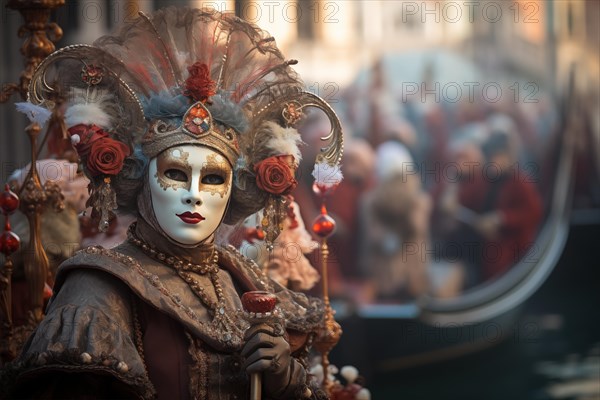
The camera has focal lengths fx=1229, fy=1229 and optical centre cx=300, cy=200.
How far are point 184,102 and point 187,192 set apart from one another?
30 centimetres

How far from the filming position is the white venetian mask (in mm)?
3697

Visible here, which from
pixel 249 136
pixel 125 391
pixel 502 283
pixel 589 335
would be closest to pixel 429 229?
pixel 502 283

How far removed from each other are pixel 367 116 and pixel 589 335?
2286 mm

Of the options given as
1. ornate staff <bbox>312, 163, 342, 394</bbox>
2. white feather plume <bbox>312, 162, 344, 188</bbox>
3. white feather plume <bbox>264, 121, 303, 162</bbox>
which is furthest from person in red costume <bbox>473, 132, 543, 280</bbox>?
white feather plume <bbox>264, 121, 303, 162</bbox>

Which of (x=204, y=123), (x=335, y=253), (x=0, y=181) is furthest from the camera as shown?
(x=335, y=253)

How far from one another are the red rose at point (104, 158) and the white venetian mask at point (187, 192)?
0.11 meters

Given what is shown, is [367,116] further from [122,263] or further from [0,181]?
[122,263]

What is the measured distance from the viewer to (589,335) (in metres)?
8.95

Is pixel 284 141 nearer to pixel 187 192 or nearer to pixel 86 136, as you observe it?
pixel 187 192

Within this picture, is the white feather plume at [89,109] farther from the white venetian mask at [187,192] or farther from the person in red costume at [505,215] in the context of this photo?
the person in red costume at [505,215]

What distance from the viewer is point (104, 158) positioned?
370cm

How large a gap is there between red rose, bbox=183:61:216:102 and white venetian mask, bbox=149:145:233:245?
17cm

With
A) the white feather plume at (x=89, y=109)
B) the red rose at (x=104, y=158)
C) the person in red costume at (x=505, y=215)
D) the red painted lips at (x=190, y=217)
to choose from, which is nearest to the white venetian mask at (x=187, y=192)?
the red painted lips at (x=190, y=217)

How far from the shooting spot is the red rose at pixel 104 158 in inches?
145
